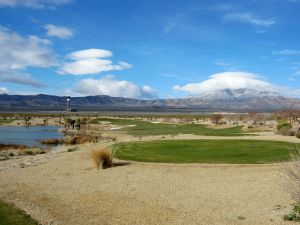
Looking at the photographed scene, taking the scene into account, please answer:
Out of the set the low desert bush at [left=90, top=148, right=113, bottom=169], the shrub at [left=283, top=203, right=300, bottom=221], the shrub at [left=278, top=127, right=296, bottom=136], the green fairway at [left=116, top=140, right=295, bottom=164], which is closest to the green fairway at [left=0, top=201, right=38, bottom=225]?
the shrub at [left=283, top=203, right=300, bottom=221]

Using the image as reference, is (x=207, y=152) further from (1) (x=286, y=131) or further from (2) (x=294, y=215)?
(1) (x=286, y=131)

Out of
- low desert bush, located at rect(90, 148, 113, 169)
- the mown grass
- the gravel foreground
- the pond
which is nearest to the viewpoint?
the gravel foreground

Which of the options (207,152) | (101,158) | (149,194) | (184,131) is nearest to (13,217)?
(149,194)

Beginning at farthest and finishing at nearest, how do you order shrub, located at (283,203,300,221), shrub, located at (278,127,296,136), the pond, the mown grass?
the mown grass
the pond
shrub, located at (278,127,296,136)
shrub, located at (283,203,300,221)

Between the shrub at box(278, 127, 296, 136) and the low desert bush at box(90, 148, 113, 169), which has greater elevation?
the shrub at box(278, 127, 296, 136)

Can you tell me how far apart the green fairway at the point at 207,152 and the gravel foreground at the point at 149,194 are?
2256 mm

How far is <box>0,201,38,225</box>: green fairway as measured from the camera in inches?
522

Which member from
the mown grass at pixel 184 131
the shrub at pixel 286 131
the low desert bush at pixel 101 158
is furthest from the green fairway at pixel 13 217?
the mown grass at pixel 184 131

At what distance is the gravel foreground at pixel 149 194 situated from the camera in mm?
14383

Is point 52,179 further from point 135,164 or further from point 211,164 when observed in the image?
point 211,164

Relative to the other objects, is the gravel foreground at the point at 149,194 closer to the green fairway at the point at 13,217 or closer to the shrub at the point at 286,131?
the green fairway at the point at 13,217

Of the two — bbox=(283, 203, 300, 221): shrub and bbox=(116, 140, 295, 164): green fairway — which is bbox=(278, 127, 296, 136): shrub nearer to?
bbox=(116, 140, 295, 164): green fairway

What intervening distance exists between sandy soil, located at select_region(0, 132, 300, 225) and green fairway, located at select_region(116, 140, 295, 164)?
2.25 m

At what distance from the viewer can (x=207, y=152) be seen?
1240 inches
